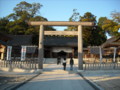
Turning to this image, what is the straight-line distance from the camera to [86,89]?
775 centimetres

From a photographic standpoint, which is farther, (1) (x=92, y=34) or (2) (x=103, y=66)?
(1) (x=92, y=34)

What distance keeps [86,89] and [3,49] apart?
927 inches

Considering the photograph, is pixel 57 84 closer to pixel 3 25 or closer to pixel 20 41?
pixel 20 41

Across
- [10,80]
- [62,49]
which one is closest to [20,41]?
[62,49]

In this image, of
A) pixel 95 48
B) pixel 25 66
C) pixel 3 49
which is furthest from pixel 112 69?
pixel 3 49

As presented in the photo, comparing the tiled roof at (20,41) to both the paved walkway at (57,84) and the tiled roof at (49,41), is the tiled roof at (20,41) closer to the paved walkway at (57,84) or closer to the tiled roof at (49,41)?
the tiled roof at (49,41)

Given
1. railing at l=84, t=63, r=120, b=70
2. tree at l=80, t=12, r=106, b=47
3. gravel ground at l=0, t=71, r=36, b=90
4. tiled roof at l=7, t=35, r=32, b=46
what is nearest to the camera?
gravel ground at l=0, t=71, r=36, b=90

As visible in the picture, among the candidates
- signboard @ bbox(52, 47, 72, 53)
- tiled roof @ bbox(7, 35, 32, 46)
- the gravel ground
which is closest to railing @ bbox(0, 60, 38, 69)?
the gravel ground

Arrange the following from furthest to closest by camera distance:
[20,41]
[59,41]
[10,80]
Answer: [59,41], [20,41], [10,80]

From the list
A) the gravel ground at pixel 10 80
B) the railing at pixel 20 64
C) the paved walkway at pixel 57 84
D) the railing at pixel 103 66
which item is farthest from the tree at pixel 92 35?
the paved walkway at pixel 57 84

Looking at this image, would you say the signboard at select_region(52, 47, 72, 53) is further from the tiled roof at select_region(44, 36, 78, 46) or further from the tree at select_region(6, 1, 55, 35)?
the tree at select_region(6, 1, 55, 35)

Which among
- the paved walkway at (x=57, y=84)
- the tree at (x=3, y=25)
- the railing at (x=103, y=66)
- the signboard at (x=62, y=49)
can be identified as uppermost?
the tree at (x=3, y=25)

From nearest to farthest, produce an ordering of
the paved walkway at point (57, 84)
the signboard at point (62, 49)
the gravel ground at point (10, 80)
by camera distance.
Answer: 1. the paved walkway at point (57, 84)
2. the gravel ground at point (10, 80)
3. the signboard at point (62, 49)

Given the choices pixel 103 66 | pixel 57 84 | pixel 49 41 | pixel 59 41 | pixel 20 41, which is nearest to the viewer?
pixel 57 84
